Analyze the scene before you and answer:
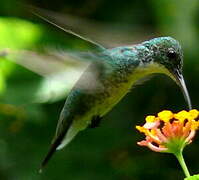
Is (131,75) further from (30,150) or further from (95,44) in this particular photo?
(30,150)

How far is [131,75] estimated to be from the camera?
2516mm

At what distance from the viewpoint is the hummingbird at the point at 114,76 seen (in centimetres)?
250

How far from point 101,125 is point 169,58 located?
1.55 m

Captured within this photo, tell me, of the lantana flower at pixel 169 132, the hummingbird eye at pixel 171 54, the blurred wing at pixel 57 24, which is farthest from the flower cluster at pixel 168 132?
the blurred wing at pixel 57 24

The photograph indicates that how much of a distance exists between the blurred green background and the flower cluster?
1.17 m

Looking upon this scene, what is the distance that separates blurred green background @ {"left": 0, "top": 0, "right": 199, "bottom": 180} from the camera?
3.69 m

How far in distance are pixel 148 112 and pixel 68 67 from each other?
6.57 feet

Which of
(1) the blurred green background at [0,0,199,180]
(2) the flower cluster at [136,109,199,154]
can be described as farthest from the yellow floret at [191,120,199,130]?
(1) the blurred green background at [0,0,199,180]

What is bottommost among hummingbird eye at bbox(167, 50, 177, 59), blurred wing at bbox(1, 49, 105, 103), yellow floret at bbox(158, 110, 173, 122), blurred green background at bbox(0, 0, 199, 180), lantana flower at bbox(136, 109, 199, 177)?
blurred green background at bbox(0, 0, 199, 180)

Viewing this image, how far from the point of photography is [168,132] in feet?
7.89

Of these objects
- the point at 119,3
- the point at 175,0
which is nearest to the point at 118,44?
the point at 175,0

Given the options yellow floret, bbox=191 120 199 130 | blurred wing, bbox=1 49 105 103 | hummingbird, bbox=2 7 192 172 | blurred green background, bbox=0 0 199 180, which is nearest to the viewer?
blurred wing, bbox=1 49 105 103

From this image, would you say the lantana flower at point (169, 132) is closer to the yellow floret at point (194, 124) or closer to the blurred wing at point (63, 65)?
the yellow floret at point (194, 124)

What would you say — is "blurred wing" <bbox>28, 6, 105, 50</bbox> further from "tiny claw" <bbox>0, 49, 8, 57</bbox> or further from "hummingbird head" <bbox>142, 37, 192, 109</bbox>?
"tiny claw" <bbox>0, 49, 8, 57</bbox>
